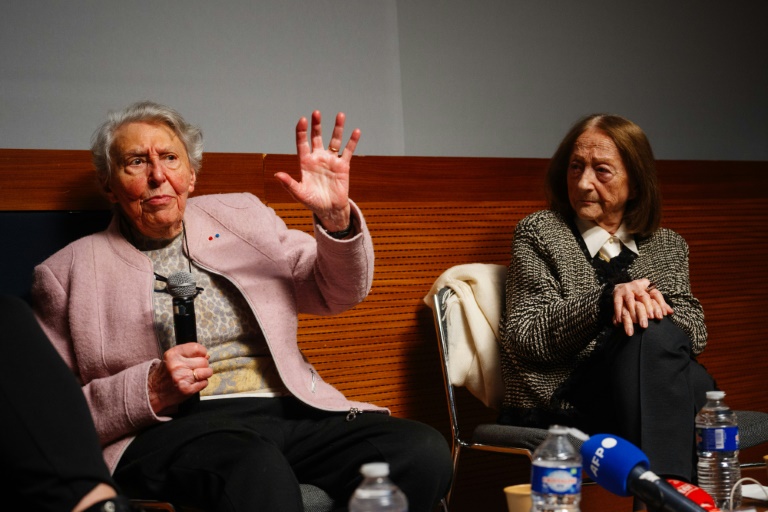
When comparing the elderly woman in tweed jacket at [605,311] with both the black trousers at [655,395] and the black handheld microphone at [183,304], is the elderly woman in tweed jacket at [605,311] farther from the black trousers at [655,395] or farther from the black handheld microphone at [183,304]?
the black handheld microphone at [183,304]

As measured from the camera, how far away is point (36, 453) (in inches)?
50.2

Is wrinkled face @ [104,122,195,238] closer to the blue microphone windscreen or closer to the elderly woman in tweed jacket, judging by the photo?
the elderly woman in tweed jacket

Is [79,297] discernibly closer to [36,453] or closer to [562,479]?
[36,453]

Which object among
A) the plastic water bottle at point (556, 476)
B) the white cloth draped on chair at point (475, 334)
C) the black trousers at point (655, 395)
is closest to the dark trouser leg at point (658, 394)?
the black trousers at point (655, 395)

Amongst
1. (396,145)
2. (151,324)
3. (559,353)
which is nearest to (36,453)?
(151,324)

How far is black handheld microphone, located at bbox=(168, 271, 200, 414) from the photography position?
1.78m

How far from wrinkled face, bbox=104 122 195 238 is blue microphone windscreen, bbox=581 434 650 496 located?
1.17 metres

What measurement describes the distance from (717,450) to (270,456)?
91cm

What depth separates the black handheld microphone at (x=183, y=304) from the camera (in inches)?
70.0

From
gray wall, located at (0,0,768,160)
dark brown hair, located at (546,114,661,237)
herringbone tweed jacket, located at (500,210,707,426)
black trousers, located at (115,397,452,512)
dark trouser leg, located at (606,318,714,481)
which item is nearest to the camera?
black trousers, located at (115,397,452,512)

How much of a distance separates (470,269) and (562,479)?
135cm

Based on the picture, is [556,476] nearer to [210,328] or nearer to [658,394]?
[658,394]

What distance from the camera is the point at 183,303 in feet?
5.86

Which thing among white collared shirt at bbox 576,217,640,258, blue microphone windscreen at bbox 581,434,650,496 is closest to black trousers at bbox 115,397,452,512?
blue microphone windscreen at bbox 581,434,650,496
